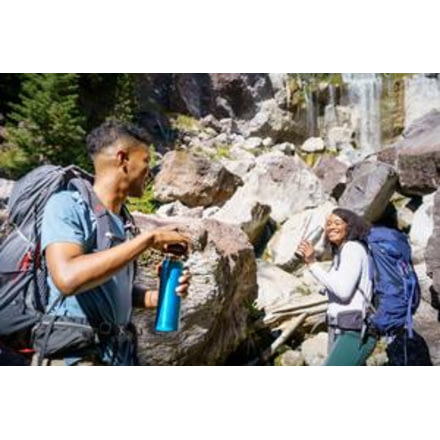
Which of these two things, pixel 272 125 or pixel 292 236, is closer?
pixel 292 236

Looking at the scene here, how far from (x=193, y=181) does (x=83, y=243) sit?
205 cm

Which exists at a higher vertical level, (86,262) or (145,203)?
(86,262)

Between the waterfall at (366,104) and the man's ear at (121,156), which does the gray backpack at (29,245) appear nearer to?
the man's ear at (121,156)

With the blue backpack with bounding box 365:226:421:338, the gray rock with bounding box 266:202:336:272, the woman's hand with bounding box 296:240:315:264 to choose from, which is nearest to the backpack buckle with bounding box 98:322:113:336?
the woman's hand with bounding box 296:240:315:264

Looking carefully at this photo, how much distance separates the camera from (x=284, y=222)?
3.36 meters

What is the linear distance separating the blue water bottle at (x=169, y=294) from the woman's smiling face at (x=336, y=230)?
0.95 metres

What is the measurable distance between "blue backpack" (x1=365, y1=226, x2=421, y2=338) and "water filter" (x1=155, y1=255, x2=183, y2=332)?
0.92 metres

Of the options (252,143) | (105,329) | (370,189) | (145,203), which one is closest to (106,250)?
(105,329)

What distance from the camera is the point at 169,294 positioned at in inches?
56.8

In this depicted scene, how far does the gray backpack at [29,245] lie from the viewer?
1204mm

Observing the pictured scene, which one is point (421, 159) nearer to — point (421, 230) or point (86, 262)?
point (421, 230)

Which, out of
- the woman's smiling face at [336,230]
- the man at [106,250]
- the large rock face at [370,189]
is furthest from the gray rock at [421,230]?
the man at [106,250]

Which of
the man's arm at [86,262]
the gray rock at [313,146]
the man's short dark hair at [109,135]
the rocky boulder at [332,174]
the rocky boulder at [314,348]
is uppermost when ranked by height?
the man's short dark hair at [109,135]
